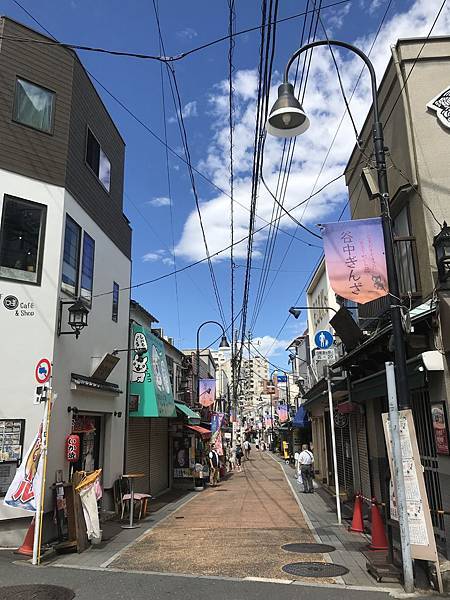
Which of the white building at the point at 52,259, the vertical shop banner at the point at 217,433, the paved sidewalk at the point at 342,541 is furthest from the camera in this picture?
the vertical shop banner at the point at 217,433

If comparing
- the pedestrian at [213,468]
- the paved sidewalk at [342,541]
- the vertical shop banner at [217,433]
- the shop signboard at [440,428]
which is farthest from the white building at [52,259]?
the vertical shop banner at [217,433]

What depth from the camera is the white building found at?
35.1ft

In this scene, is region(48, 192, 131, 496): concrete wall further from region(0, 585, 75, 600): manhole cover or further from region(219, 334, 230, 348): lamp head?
region(219, 334, 230, 348): lamp head

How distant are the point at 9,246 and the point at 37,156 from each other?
7.71 feet

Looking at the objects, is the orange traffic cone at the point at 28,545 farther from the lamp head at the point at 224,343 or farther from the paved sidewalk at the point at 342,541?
the lamp head at the point at 224,343

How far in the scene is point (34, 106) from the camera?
12102 millimetres

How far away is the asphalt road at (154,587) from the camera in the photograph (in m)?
7.00

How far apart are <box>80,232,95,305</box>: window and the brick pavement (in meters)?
6.31

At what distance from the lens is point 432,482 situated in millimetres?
9281

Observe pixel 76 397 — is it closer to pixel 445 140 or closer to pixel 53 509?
pixel 53 509

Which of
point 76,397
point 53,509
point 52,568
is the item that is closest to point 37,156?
point 76,397

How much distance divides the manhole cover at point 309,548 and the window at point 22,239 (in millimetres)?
7849

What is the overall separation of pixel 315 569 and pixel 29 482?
5.30 meters

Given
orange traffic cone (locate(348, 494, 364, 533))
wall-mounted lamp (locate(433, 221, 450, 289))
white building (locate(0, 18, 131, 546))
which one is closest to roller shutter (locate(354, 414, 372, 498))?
orange traffic cone (locate(348, 494, 364, 533))
